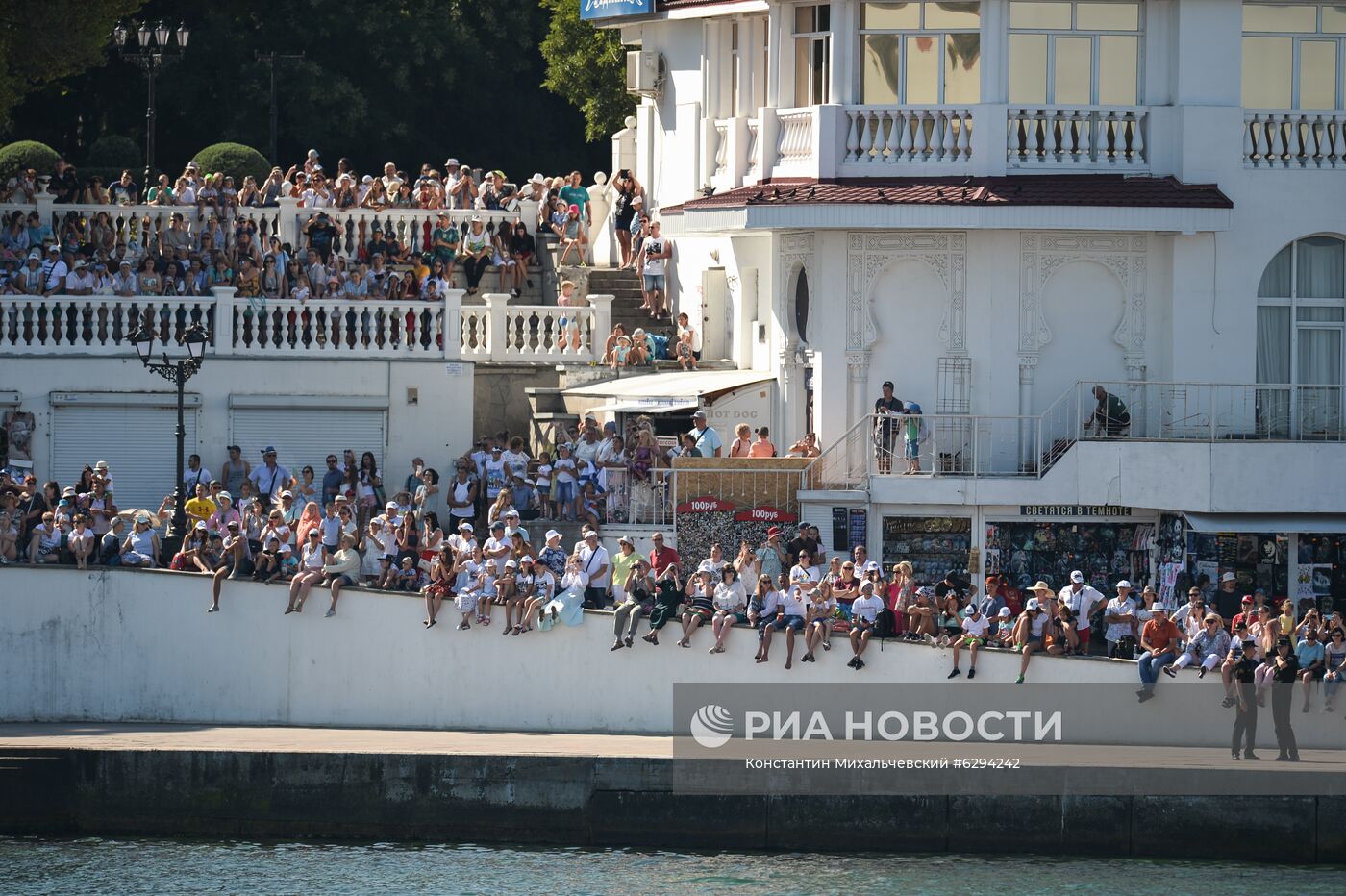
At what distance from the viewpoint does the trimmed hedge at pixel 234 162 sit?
150 feet

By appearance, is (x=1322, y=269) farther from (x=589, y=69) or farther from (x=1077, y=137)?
(x=589, y=69)

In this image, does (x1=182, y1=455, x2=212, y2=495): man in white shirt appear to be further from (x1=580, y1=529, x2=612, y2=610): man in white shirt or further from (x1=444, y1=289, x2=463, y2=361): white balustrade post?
(x1=580, y1=529, x2=612, y2=610): man in white shirt

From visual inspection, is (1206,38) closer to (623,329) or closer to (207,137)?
(623,329)

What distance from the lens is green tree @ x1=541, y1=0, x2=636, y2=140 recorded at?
5578cm

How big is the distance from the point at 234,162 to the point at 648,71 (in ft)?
27.6

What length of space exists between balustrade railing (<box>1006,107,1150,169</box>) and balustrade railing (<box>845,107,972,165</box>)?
62cm

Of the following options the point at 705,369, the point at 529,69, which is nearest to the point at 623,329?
the point at 705,369

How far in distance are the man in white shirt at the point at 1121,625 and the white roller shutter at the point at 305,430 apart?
11.0 meters

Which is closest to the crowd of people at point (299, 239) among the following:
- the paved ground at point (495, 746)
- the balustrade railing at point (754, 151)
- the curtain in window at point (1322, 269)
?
the balustrade railing at point (754, 151)

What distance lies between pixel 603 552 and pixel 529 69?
97.7 feet

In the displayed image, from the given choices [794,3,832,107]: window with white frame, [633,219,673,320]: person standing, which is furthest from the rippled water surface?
[633,219,673,320]: person standing

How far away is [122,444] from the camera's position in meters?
37.2

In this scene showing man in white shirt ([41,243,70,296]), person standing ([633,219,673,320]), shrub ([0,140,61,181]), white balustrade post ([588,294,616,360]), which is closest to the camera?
man in white shirt ([41,243,70,296])

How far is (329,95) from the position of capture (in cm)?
5453
